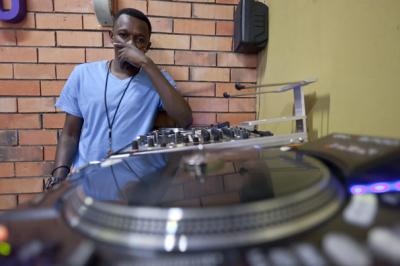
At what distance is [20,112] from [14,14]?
425 millimetres

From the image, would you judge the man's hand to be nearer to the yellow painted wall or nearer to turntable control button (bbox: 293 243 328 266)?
the yellow painted wall

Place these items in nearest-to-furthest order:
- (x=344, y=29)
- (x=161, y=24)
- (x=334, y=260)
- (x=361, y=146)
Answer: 1. (x=334, y=260)
2. (x=361, y=146)
3. (x=344, y=29)
4. (x=161, y=24)

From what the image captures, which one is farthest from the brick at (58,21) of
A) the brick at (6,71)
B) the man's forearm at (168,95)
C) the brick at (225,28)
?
the brick at (225,28)

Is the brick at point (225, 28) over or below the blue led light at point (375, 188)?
over

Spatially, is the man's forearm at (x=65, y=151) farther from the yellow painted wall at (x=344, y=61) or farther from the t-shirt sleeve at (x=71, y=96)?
the yellow painted wall at (x=344, y=61)

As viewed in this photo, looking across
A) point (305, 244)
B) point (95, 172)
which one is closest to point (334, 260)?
point (305, 244)

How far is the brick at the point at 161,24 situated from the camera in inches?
47.4

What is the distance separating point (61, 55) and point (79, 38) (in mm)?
115

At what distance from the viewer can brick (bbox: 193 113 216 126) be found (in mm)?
1286

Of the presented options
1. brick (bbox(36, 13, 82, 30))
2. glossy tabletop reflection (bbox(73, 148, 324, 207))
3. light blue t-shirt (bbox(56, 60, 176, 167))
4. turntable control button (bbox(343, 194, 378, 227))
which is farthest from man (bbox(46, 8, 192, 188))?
turntable control button (bbox(343, 194, 378, 227))

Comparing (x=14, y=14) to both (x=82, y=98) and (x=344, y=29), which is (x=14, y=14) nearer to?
(x=82, y=98)

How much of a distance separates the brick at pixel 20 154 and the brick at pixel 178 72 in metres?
0.71

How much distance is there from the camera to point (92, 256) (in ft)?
0.73

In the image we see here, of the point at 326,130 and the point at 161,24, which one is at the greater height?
the point at 161,24
